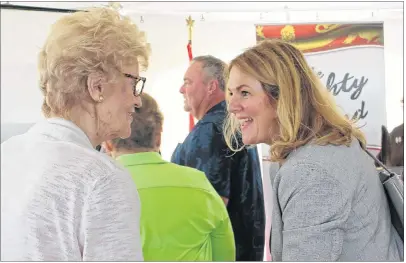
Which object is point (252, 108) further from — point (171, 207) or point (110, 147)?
point (110, 147)

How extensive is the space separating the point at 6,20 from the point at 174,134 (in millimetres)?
1125

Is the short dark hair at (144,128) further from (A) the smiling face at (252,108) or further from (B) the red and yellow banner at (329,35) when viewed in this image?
(B) the red and yellow banner at (329,35)

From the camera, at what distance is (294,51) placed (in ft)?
3.63

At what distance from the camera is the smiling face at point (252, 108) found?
111 cm

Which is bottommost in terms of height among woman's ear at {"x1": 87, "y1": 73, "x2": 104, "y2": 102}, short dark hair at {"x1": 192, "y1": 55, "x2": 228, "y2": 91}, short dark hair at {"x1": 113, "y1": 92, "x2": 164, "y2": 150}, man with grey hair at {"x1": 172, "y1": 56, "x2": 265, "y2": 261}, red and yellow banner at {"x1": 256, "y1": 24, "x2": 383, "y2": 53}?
man with grey hair at {"x1": 172, "y1": 56, "x2": 265, "y2": 261}

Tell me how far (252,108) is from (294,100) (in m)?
0.11

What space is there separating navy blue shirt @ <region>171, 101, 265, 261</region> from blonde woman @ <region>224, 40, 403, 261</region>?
25.4 inches

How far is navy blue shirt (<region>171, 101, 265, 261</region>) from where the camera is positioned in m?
1.80

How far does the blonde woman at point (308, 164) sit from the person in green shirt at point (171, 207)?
0.26 metres

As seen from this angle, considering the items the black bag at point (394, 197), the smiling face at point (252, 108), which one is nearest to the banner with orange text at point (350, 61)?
the smiling face at point (252, 108)

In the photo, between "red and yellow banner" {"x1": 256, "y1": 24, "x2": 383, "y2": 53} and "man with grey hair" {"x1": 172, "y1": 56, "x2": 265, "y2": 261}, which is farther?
"red and yellow banner" {"x1": 256, "y1": 24, "x2": 383, "y2": 53}

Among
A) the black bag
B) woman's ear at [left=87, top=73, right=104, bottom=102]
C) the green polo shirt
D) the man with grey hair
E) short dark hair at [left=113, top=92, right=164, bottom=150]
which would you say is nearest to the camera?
woman's ear at [left=87, top=73, right=104, bottom=102]

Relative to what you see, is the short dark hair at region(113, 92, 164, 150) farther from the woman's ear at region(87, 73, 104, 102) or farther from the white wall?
the white wall

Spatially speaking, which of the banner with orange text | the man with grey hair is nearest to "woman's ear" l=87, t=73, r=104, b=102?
the man with grey hair
